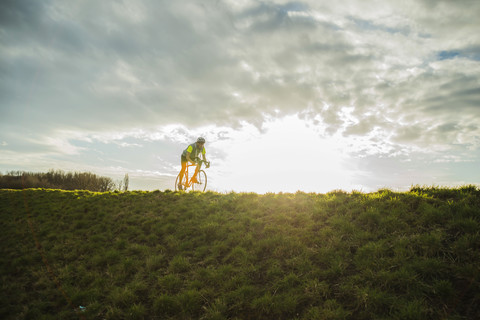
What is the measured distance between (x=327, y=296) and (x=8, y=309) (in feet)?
29.3

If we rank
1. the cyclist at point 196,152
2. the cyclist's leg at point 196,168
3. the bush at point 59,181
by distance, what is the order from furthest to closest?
the bush at point 59,181 < the cyclist's leg at point 196,168 < the cyclist at point 196,152

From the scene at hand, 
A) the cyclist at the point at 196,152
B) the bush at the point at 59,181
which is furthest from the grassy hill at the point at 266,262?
the bush at the point at 59,181

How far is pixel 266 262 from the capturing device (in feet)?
23.7

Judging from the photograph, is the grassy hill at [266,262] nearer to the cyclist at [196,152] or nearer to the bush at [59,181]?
the cyclist at [196,152]

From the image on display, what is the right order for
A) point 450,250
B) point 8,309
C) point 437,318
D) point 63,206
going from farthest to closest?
point 63,206 → point 8,309 → point 450,250 → point 437,318

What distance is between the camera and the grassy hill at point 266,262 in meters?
5.25

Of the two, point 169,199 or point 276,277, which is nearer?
point 276,277

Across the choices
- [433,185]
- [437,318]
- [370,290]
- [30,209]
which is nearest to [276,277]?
[370,290]

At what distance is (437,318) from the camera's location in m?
4.39

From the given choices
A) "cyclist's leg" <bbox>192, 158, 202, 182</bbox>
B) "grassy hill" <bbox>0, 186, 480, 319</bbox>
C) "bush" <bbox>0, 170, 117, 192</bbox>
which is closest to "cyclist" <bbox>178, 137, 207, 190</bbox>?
"cyclist's leg" <bbox>192, 158, 202, 182</bbox>

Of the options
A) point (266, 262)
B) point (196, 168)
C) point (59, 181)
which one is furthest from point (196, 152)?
point (59, 181)

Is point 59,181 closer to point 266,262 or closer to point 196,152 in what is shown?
point 196,152

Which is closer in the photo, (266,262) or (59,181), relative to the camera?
(266,262)

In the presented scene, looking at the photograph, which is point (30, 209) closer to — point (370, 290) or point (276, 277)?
point (276, 277)
